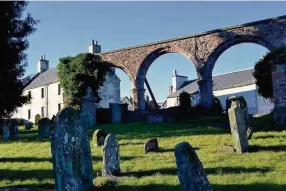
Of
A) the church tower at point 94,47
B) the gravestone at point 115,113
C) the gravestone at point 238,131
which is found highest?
the church tower at point 94,47

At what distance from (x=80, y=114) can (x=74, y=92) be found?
24.5m

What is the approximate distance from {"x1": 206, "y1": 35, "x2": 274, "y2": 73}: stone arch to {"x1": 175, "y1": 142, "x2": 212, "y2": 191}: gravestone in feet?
78.5

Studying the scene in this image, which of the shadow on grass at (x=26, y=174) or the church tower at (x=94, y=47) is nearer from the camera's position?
the shadow on grass at (x=26, y=174)

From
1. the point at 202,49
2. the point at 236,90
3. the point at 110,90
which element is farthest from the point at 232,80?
the point at 202,49

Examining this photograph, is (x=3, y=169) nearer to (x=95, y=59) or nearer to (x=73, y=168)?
(x=73, y=168)

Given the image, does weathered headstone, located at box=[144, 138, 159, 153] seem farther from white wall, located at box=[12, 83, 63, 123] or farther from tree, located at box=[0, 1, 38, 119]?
white wall, located at box=[12, 83, 63, 123]

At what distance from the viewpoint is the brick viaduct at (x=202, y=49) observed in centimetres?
2772

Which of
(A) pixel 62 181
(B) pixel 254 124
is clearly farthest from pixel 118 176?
(B) pixel 254 124

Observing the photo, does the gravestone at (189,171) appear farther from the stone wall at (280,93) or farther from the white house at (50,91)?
the white house at (50,91)

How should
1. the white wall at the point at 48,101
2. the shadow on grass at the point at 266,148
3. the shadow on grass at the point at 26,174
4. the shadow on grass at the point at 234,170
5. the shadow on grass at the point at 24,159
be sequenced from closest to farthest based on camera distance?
1. the shadow on grass at the point at 234,170
2. the shadow on grass at the point at 26,174
3. the shadow on grass at the point at 266,148
4. the shadow on grass at the point at 24,159
5. the white wall at the point at 48,101

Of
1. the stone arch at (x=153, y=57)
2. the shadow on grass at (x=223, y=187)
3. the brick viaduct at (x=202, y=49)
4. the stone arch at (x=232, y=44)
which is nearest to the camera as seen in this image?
the shadow on grass at (x=223, y=187)

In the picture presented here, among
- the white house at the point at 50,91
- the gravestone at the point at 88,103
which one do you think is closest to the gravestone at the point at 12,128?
the gravestone at the point at 88,103

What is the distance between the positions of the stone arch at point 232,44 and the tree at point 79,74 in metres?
10.2

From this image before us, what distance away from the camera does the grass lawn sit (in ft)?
24.0
